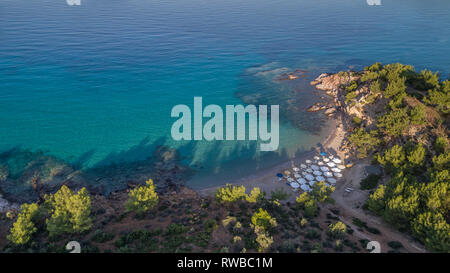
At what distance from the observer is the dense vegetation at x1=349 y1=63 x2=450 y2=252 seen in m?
26.4

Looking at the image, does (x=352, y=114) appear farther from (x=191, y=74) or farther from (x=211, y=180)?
(x=191, y=74)

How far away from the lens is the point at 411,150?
121ft

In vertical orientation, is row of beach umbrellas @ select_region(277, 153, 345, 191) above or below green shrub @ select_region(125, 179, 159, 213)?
below

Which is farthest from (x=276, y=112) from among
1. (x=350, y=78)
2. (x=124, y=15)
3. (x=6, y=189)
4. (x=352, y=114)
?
(x=124, y=15)

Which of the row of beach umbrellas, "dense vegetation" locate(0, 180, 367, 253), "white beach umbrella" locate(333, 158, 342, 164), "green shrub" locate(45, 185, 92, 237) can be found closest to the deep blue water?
the row of beach umbrellas

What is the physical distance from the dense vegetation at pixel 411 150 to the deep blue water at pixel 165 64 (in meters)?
11.3

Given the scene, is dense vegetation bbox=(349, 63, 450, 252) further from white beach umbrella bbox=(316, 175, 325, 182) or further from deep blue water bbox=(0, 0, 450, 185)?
deep blue water bbox=(0, 0, 450, 185)

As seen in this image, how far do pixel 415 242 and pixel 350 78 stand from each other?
1892 inches

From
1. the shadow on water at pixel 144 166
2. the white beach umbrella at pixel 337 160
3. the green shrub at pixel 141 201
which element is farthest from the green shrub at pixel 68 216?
the white beach umbrella at pixel 337 160

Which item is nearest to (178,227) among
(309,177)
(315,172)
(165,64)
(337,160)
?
(309,177)

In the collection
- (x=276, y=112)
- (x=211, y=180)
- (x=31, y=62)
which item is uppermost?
(x=31, y=62)

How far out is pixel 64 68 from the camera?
2938 inches

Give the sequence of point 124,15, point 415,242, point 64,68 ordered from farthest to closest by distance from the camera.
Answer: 1. point 124,15
2. point 64,68
3. point 415,242

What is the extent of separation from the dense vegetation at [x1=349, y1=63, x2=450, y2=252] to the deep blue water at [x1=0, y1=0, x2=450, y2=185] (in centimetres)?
1125
